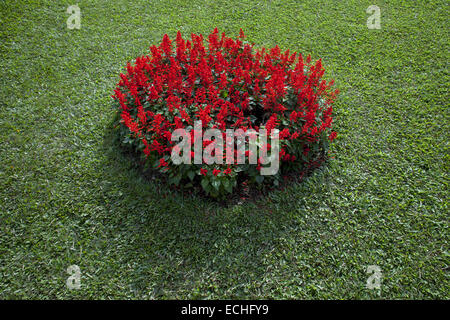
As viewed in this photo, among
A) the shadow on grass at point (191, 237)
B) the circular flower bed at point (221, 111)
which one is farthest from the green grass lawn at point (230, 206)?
the circular flower bed at point (221, 111)

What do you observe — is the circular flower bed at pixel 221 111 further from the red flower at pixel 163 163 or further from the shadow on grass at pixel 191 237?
the shadow on grass at pixel 191 237

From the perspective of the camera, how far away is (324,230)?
3068 millimetres

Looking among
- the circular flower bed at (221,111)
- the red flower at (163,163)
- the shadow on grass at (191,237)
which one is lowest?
the shadow on grass at (191,237)

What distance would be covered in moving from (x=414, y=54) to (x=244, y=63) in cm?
314

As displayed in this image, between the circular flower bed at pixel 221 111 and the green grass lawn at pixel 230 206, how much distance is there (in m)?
0.34

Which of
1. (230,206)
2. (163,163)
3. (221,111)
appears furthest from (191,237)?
(221,111)

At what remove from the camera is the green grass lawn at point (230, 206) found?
108 inches

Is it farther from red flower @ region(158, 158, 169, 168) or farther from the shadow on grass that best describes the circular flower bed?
the shadow on grass

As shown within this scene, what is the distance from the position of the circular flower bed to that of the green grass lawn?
1.11ft

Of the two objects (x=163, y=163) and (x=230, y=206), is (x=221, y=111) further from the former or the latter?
(x=230, y=206)

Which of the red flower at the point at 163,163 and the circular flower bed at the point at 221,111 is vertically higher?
the circular flower bed at the point at 221,111

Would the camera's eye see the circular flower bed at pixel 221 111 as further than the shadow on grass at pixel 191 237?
Yes

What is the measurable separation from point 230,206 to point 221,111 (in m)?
0.99
